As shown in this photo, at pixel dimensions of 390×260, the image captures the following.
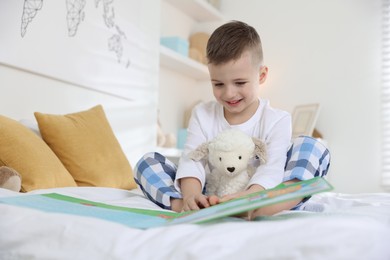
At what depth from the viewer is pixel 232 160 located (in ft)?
3.88

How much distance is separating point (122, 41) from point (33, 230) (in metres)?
2.04

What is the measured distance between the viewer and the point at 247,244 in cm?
64

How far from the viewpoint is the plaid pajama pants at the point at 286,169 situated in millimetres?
1166

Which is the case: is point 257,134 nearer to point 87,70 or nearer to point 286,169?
point 286,169

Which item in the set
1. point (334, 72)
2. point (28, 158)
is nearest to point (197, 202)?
point (28, 158)

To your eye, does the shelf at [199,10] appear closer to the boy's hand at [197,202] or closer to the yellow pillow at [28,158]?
the yellow pillow at [28,158]

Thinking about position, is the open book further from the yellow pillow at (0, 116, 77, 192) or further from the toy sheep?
the yellow pillow at (0, 116, 77, 192)

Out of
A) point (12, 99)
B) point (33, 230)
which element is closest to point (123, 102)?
point (12, 99)

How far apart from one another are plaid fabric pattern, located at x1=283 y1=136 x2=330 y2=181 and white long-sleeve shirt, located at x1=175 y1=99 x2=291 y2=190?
0.07 ft

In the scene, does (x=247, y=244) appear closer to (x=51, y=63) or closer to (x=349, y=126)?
(x=51, y=63)

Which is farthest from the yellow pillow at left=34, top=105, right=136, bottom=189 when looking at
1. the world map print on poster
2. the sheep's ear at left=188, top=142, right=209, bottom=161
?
the sheep's ear at left=188, top=142, right=209, bottom=161

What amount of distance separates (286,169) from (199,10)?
9.02 ft

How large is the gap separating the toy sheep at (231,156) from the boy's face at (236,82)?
5.1 inches

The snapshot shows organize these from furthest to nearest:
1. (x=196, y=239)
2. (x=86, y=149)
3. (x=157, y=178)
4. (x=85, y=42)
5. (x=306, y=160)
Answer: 1. (x=85, y=42)
2. (x=86, y=149)
3. (x=157, y=178)
4. (x=306, y=160)
5. (x=196, y=239)
